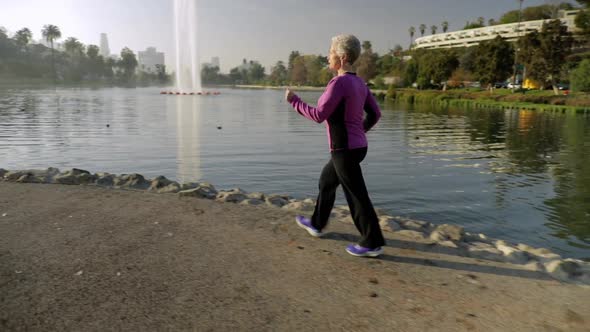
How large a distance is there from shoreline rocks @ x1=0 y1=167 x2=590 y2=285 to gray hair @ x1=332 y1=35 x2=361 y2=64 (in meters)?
2.25

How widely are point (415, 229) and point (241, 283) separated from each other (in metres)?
2.97

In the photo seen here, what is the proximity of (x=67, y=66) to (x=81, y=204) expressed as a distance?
212 meters

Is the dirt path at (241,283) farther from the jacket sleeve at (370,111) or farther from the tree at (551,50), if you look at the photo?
the tree at (551,50)

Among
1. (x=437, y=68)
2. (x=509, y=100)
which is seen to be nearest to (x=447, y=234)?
(x=509, y=100)

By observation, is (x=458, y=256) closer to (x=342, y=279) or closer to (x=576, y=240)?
(x=342, y=279)

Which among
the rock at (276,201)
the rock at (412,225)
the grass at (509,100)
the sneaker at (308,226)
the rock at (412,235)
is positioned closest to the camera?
the sneaker at (308,226)

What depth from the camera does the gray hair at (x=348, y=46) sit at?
15.1 feet

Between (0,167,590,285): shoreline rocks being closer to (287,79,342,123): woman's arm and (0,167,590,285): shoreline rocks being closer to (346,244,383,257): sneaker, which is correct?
(346,244,383,257): sneaker

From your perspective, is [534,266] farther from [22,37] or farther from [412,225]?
[22,37]

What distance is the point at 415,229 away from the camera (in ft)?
19.6

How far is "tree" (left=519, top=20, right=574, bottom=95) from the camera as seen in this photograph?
60406 mm

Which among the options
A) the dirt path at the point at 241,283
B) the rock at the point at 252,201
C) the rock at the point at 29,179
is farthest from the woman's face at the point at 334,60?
the rock at the point at 29,179

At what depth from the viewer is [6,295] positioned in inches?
138

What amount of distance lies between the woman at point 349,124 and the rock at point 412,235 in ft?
2.54
